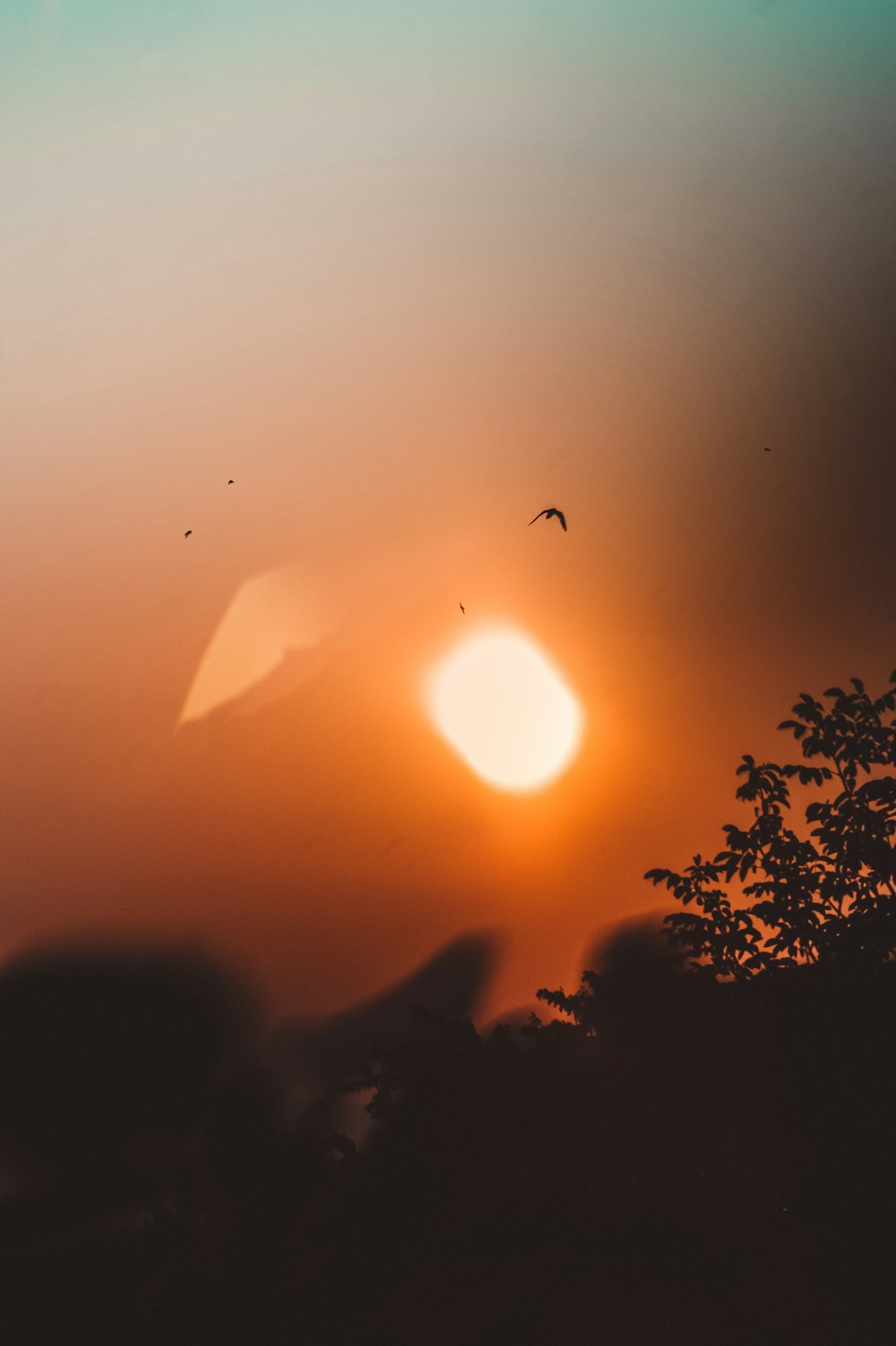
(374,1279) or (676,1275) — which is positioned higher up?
(374,1279)

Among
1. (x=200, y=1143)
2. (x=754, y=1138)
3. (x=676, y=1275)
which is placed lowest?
(x=676, y=1275)

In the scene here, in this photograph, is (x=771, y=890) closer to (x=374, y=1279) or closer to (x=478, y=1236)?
(x=478, y=1236)

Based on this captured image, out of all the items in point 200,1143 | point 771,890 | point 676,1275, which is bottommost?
point 676,1275

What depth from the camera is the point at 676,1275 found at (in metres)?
14.3

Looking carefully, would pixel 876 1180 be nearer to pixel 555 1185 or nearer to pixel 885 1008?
pixel 885 1008

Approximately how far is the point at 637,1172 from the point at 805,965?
10469 mm

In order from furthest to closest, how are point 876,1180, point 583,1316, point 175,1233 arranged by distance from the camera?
1. point 175,1233
2. point 583,1316
3. point 876,1180

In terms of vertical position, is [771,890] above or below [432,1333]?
above

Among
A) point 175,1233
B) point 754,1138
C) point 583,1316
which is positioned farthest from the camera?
point 175,1233

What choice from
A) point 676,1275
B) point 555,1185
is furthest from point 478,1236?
point 676,1275

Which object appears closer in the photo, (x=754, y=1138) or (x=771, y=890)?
(x=771, y=890)

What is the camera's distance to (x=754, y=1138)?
41.1 ft

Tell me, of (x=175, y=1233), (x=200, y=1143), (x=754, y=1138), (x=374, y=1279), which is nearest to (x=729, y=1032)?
(x=754, y=1138)

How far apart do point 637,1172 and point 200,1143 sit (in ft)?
64.1
